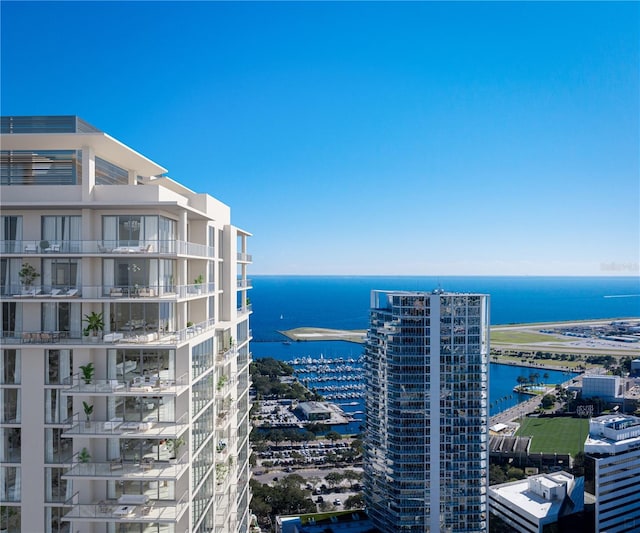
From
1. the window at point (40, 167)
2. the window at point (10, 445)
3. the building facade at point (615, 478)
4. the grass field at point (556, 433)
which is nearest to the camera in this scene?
the window at point (10, 445)

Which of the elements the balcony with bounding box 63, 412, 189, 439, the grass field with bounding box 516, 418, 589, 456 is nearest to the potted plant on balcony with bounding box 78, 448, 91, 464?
the balcony with bounding box 63, 412, 189, 439

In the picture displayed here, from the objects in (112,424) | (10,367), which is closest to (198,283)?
(112,424)

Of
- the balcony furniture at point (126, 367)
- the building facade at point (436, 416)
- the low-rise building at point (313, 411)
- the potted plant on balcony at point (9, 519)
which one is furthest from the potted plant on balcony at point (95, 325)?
the low-rise building at point (313, 411)

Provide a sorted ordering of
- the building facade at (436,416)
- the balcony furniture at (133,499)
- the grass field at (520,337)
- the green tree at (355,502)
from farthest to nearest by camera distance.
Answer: the grass field at (520,337)
the green tree at (355,502)
the building facade at (436,416)
the balcony furniture at (133,499)

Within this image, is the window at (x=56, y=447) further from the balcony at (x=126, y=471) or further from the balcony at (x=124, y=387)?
the balcony at (x=124, y=387)

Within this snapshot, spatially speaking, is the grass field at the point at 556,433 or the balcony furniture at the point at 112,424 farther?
the grass field at the point at 556,433

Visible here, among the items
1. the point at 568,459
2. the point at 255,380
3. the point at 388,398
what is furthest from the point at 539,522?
the point at 255,380
